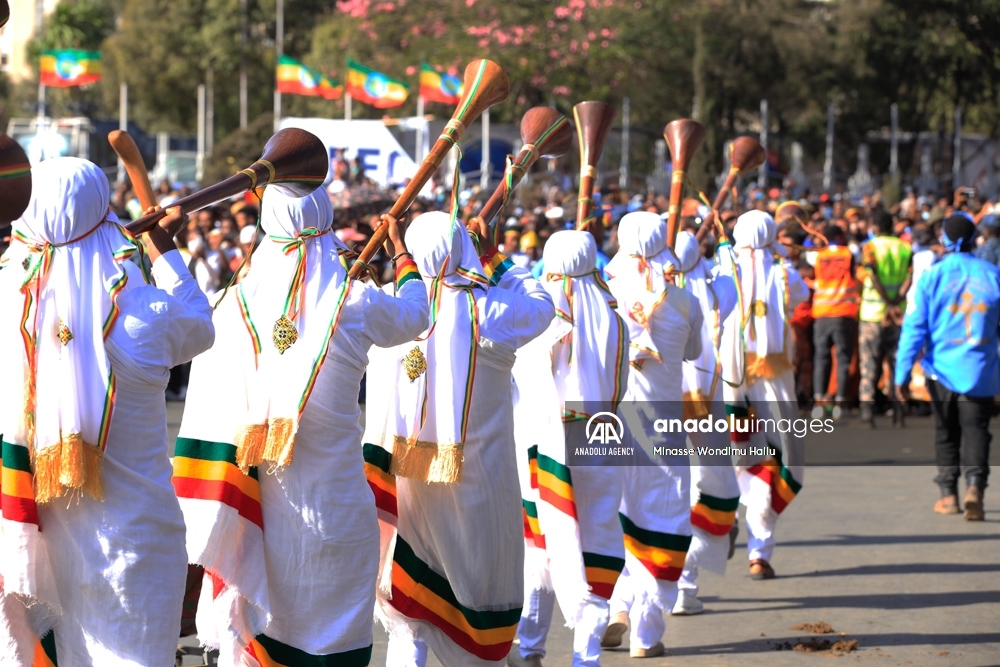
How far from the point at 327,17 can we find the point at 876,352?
101 feet

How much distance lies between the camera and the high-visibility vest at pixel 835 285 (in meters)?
13.6

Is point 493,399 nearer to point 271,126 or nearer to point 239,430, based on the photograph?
point 239,430

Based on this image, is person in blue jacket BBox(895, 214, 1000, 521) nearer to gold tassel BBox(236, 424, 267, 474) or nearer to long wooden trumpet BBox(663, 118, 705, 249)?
long wooden trumpet BBox(663, 118, 705, 249)

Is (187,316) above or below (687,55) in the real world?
below

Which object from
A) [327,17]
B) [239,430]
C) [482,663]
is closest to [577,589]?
[482,663]

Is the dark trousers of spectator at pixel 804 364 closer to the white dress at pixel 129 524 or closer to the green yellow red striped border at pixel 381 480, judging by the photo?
the green yellow red striped border at pixel 381 480

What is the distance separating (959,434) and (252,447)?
622 cm

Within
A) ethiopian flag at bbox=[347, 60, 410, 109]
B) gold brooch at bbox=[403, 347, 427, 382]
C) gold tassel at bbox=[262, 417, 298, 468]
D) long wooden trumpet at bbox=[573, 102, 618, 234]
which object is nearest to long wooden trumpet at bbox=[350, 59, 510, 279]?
gold brooch at bbox=[403, 347, 427, 382]

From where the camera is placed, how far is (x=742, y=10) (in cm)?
3519

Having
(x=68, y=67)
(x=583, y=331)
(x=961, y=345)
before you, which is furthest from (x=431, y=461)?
(x=68, y=67)

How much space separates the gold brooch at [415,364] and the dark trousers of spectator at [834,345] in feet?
30.7

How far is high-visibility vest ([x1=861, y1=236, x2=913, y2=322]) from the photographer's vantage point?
13.7 m

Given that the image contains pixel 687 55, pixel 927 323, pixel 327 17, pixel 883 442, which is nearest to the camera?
pixel 927 323

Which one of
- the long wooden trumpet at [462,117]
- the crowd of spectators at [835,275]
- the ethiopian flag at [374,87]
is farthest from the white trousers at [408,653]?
the ethiopian flag at [374,87]
